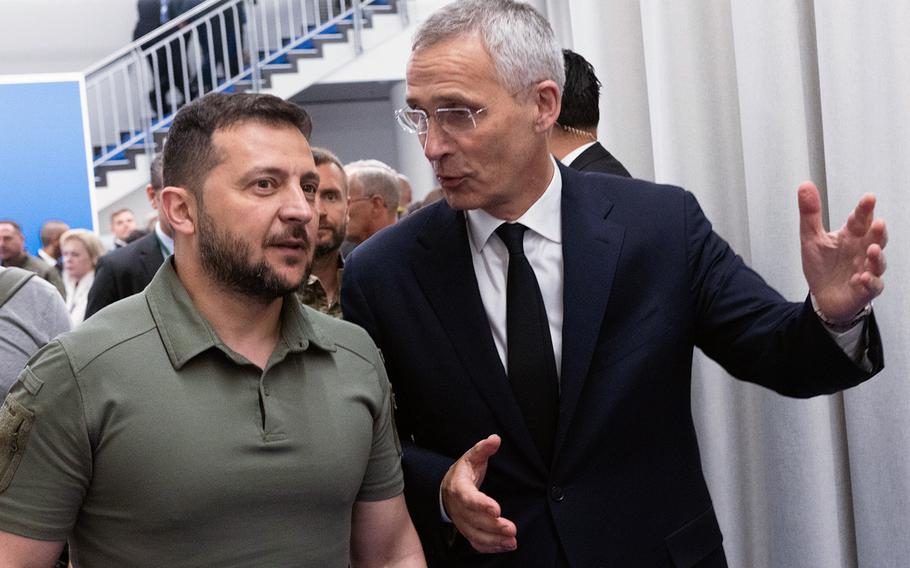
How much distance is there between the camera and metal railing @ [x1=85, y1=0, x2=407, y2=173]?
12.7m

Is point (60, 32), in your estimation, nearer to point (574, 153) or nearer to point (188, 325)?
point (574, 153)

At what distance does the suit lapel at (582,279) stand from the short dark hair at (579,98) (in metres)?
0.63

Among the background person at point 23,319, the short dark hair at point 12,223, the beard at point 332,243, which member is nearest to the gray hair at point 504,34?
the background person at point 23,319

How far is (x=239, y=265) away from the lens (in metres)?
1.68

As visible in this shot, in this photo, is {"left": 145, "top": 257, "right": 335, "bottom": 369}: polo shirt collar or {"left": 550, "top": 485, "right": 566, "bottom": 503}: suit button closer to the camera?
{"left": 145, "top": 257, "right": 335, "bottom": 369}: polo shirt collar

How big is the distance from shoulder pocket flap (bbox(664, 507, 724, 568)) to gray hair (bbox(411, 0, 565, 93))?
838 mm

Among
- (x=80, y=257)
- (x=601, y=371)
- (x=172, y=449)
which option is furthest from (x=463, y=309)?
(x=80, y=257)

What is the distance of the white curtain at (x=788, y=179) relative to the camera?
79.1 inches

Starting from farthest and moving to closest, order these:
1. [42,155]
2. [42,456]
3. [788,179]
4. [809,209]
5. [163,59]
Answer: [163,59] → [42,155] → [788,179] → [809,209] → [42,456]

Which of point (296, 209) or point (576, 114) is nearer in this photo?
point (296, 209)

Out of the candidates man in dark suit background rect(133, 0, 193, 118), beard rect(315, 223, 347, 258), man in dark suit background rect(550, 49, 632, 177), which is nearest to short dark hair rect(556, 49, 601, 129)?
man in dark suit background rect(550, 49, 632, 177)

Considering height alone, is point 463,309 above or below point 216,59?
below

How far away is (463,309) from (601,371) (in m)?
0.27

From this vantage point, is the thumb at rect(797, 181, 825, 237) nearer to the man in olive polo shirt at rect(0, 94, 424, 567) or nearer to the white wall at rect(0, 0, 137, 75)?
the man in olive polo shirt at rect(0, 94, 424, 567)
